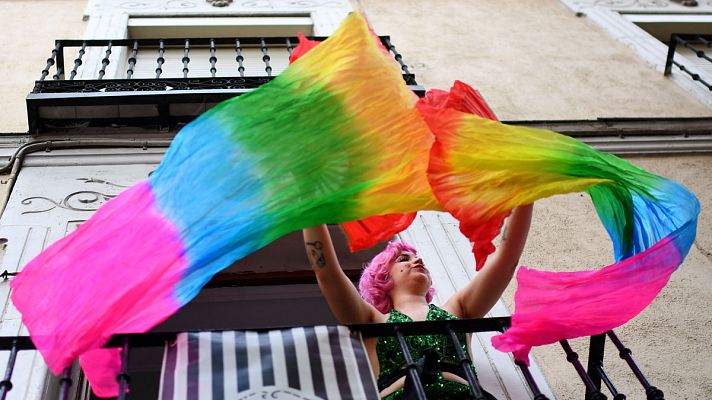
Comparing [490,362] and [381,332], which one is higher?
[490,362]

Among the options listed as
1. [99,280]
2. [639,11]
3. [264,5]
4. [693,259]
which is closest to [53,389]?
[99,280]

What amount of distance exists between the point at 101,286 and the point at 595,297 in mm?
1835

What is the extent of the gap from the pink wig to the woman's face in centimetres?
3

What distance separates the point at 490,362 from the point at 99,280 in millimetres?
2200

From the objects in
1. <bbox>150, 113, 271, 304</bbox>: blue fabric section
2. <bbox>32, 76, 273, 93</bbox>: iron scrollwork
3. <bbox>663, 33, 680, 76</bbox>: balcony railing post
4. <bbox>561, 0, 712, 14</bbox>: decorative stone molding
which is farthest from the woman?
<bbox>561, 0, 712, 14</bbox>: decorative stone molding

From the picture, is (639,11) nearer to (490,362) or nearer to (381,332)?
(490,362)

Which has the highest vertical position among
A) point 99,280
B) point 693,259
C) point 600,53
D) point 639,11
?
point 639,11

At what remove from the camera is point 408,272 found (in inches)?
175

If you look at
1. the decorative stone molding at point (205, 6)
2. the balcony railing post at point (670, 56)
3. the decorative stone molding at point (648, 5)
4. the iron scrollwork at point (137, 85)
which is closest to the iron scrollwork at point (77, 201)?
the iron scrollwork at point (137, 85)

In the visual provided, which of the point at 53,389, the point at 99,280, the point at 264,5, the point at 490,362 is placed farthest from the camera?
the point at 264,5

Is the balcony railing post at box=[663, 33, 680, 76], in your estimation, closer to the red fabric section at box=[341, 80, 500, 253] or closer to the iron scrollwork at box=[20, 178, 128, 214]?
the iron scrollwork at box=[20, 178, 128, 214]

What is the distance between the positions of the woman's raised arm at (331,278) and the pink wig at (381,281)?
0.43m

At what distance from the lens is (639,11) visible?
33.9 ft

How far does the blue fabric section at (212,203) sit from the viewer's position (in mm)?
3365
